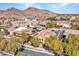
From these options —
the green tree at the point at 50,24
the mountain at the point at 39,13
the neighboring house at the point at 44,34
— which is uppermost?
the mountain at the point at 39,13

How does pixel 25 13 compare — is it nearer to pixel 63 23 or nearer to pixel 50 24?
pixel 50 24

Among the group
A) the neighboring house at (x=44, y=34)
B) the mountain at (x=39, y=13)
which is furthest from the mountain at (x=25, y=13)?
the neighboring house at (x=44, y=34)

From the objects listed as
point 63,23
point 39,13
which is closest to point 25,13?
point 39,13

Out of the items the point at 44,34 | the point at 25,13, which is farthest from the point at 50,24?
the point at 25,13

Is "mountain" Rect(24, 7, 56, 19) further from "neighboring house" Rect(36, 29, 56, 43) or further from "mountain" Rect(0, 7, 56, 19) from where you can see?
"neighboring house" Rect(36, 29, 56, 43)

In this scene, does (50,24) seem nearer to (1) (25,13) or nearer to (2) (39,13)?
(2) (39,13)

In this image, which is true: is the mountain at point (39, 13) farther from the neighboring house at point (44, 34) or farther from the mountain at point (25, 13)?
the neighboring house at point (44, 34)

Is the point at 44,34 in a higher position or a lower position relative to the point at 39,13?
lower

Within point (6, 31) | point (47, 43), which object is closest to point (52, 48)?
point (47, 43)

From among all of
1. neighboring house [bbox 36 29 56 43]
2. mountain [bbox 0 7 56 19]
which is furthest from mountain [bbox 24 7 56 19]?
neighboring house [bbox 36 29 56 43]
